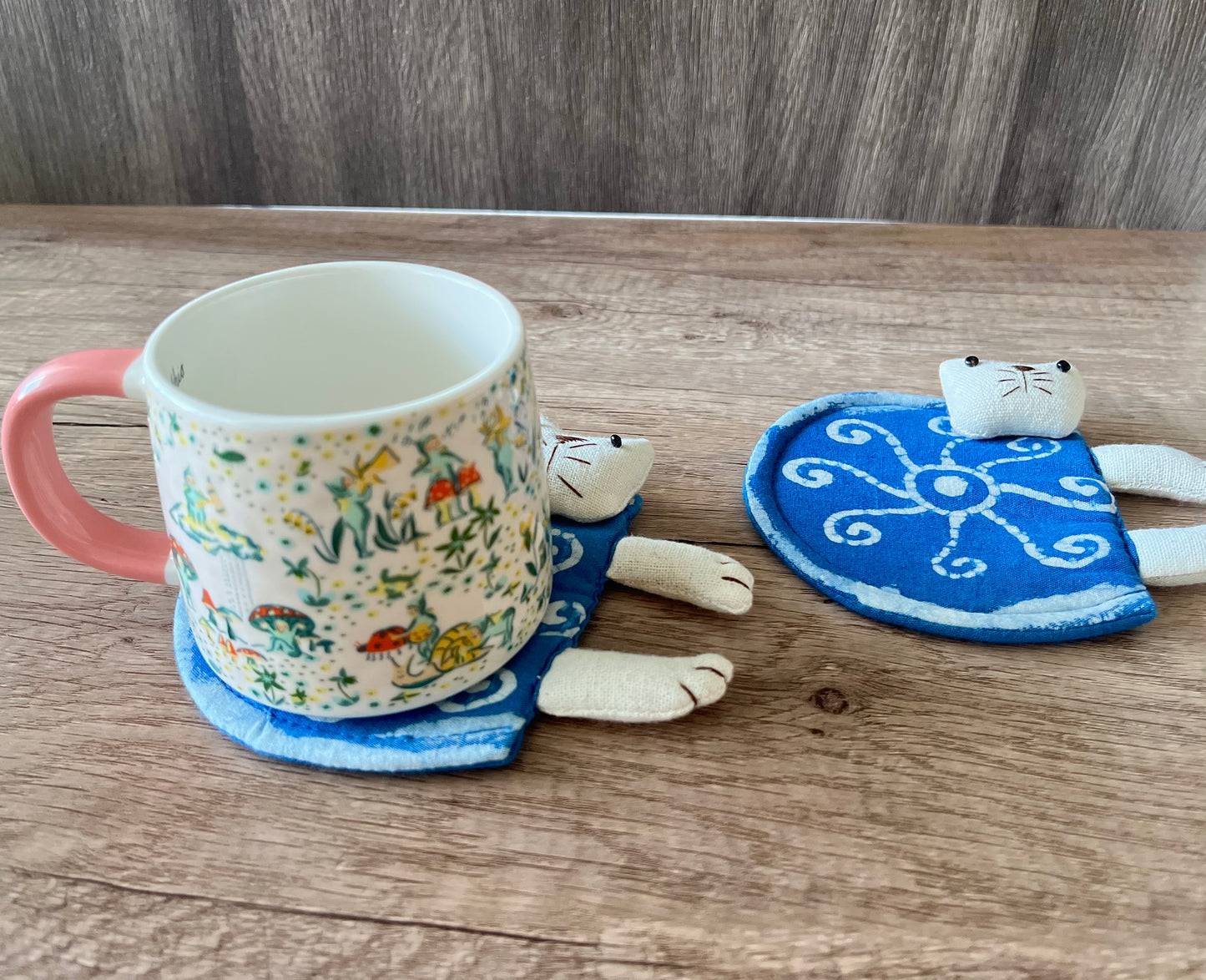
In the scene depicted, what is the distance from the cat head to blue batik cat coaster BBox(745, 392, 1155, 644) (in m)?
0.07

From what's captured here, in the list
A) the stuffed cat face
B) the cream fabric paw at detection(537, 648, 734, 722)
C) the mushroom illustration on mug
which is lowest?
the cream fabric paw at detection(537, 648, 734, 722)

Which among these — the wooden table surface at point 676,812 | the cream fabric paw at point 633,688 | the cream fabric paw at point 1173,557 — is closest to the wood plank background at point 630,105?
the wooden table surface at point 676,812

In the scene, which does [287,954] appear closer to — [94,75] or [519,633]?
[519,633]

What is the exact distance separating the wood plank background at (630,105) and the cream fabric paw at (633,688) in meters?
0.66

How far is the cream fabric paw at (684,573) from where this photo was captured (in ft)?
1.46

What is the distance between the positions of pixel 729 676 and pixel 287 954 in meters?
0.19

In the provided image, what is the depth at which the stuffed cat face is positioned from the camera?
54 centimetres

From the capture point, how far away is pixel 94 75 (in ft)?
3.09

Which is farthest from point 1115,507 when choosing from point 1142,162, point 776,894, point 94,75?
point 94,75

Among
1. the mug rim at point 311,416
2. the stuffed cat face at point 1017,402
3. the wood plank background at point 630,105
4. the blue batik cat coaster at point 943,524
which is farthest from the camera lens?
the wood plank background at point 630,105

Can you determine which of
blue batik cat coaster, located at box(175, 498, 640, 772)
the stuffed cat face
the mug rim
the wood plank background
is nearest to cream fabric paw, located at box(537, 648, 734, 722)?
blue batik cat coaster, located at box(175, 498, 640, 772)

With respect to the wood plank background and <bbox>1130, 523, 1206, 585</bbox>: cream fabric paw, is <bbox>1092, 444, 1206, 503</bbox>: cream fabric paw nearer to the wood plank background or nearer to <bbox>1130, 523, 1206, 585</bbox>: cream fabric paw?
<bbox>1130, 523, 1206, 585</bbox>: cream fabric paw

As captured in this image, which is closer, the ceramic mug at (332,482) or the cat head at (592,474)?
the ceramic mug at (332,482)

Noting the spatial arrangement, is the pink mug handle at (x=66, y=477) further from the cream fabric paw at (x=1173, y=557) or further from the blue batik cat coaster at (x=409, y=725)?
the cream fabric paw at (x=1173, y=557)
